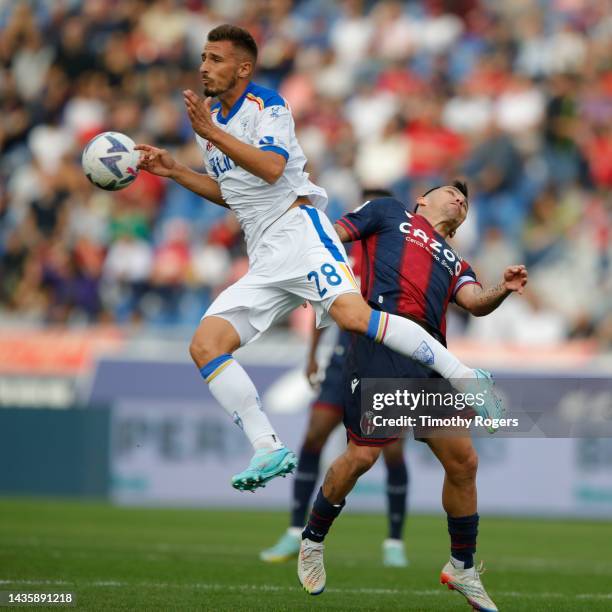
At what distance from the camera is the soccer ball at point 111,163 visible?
748 cm

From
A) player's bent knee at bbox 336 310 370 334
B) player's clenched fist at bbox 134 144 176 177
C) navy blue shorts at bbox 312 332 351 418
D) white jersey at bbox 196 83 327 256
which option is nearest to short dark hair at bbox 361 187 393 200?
navy blue shorts at bbox 312 332 351 418

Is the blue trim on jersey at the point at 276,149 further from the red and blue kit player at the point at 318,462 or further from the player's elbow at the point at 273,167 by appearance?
the red and blue kit player at the point at 318,462

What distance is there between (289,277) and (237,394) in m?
0.70

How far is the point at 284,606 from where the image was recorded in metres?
7.04

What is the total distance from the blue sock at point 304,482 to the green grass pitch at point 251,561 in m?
0.46

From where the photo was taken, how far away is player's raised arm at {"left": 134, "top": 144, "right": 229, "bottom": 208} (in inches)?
298

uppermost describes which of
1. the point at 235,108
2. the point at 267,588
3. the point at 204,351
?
the point at 235,108

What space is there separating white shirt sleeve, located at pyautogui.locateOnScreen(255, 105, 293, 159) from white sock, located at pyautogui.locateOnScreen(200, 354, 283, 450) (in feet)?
3.71

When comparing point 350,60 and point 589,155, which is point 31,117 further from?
point 589,155

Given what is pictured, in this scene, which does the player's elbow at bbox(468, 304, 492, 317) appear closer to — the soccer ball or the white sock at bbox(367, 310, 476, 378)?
the white sock at bbox(367, 310, 476, 378)

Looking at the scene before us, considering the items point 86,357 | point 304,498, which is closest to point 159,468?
point 86,357

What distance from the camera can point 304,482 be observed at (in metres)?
10.4

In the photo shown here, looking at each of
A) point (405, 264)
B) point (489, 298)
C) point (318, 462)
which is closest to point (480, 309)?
point (489, 298)

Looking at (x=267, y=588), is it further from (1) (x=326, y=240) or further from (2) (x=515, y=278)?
(2) (x=515, y=278)
